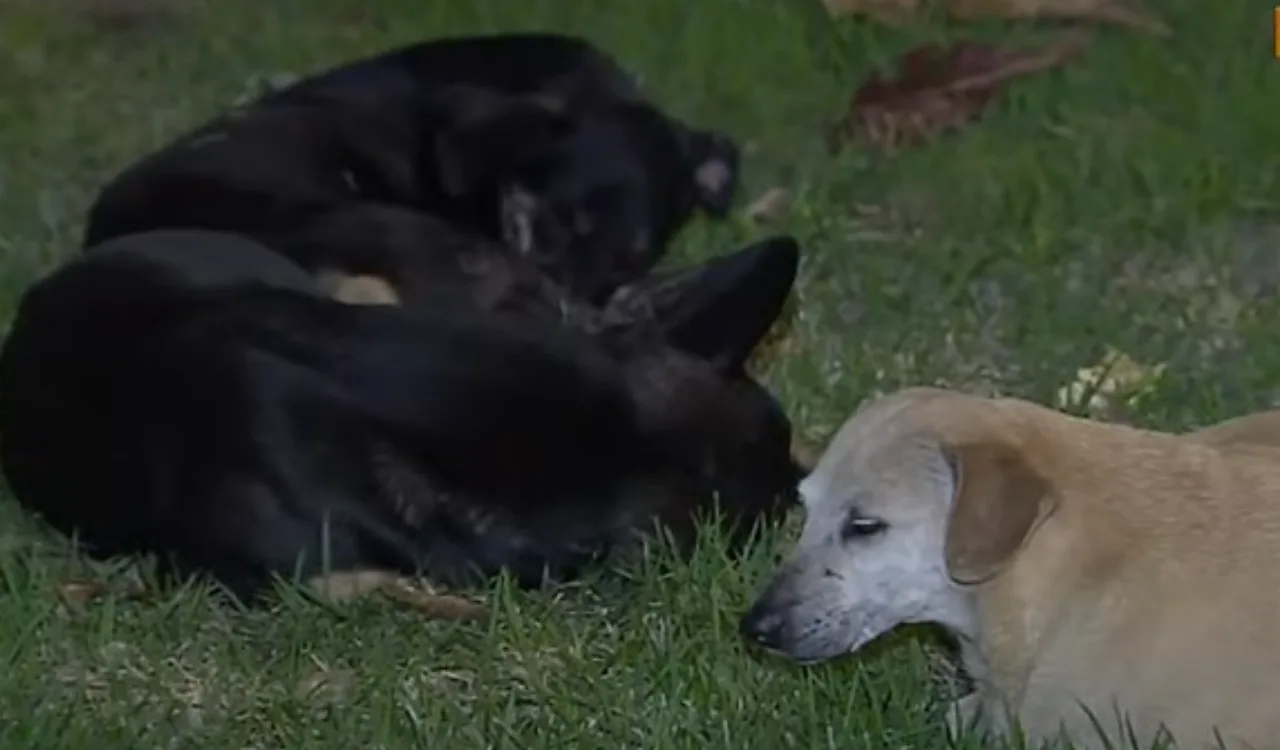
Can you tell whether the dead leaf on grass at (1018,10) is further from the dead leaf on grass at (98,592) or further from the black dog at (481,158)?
the dead leaf on grass at (98,592)

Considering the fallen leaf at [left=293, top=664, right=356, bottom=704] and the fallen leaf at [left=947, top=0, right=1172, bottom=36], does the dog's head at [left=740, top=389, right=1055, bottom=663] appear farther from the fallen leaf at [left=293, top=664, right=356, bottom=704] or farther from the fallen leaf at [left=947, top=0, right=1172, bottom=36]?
the fallen leaf at [left=947, top=0, right=1172, bottom=36]

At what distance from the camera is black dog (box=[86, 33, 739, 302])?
5.63 metres

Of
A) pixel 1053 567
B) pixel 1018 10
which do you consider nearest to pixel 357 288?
pixel 1053 567

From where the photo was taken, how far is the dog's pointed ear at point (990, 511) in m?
3.59

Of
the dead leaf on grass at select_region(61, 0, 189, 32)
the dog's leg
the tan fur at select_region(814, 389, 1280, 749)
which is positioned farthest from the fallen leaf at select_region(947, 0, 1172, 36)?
the dog's leg

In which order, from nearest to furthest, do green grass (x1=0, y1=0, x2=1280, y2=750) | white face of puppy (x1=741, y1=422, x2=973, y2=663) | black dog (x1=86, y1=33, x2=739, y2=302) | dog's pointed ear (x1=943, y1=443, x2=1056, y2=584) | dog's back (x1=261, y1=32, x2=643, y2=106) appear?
dog's pointed ear (x1=943, y1=443, x2=1056, y2=584) → white face of puppy (x1=741, y1=422, x2=973, y2=663) → green grass (x1=0, y1=0, x2=1280, y2=750) → black dog (x1=86, y1=33, x2=739, y2=302) → dog's back (x1=261, y1=32, x2=643, y2=106)

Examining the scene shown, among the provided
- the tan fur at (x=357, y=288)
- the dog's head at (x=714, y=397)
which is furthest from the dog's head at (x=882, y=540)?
the tan fur at (x=357, y=288)

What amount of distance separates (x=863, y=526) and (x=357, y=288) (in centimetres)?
171

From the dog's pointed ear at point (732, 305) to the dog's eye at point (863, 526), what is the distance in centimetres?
103

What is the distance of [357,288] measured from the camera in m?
5.18

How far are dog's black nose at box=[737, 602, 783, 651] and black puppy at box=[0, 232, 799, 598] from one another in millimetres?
551

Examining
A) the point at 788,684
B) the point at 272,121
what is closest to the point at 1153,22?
the point at 272,121

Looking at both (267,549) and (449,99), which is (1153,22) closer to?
(449,99)

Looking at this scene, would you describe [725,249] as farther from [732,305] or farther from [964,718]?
[964,718]
